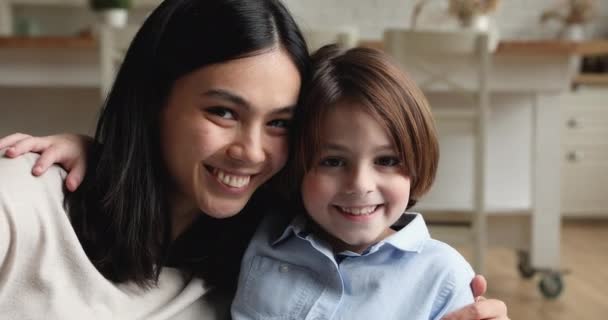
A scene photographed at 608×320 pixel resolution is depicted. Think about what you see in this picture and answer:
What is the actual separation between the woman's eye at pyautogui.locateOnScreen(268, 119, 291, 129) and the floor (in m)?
1.55

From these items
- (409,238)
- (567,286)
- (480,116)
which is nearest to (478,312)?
(409,238)

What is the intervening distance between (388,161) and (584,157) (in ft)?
12.3

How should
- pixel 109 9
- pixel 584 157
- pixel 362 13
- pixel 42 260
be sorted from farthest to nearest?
pixel 362 13
pixel 584 157
pixel 109 9
pixel 42 260

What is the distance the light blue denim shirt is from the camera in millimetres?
789

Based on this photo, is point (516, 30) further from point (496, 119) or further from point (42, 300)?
point (42, 300)

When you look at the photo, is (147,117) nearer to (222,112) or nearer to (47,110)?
(222,112)

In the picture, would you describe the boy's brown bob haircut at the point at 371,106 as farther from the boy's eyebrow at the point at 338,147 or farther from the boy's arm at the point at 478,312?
the boy's arm at the point at 478,312

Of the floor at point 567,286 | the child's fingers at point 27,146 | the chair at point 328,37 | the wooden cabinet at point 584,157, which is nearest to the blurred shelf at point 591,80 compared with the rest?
the wooden cabinet at point 584,157

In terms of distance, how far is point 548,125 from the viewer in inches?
93.7

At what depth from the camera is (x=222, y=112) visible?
0.79m

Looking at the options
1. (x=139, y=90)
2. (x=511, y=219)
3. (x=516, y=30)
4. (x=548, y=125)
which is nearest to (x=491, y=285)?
(x=511, y=219)

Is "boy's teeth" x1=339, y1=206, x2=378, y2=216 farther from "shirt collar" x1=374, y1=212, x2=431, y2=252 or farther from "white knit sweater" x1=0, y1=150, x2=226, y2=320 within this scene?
"white knit sweater" x1=0, y1=150, x2=226, y2=320

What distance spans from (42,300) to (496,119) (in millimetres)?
2304

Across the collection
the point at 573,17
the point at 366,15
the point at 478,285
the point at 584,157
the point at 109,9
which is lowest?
the point at 584,157
